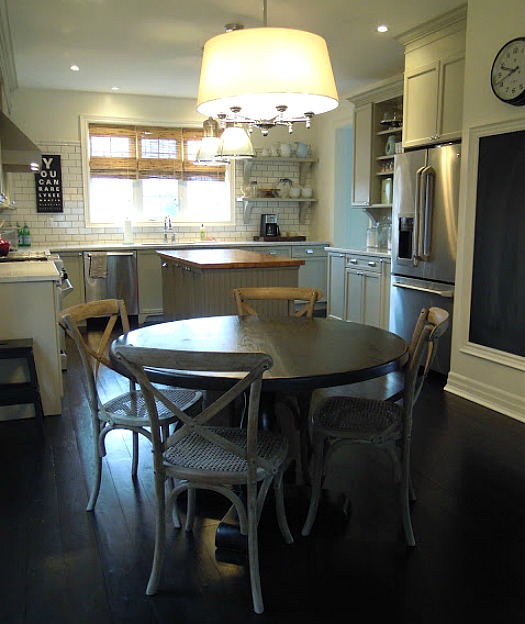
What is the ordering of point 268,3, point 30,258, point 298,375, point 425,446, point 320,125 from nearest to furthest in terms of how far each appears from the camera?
point 298,375 < point 425,446 < point 268,3 < point 30,258 < point 320,125

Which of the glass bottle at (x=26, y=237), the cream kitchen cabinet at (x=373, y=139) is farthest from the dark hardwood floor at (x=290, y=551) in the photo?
the glass bottle at (x=26, y=237)

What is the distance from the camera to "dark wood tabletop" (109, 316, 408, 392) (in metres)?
1.96

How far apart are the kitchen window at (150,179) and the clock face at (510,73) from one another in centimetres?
439

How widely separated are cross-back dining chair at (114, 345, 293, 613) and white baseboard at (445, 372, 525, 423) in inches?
85.9

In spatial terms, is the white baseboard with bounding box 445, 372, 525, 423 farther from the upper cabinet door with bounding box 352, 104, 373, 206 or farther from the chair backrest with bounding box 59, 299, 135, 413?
the upper cabinet door with bounding box 352, 104, 373, 206

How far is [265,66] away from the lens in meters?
2.58

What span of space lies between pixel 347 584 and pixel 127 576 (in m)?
0.75

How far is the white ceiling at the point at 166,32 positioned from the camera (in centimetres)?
418

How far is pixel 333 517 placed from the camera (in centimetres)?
238

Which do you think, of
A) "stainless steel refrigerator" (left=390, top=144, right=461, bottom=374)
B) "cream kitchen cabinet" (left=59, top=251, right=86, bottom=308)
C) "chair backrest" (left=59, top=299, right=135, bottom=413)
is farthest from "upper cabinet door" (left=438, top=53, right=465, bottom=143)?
"cream kitchen cabinet" (left=59, top=251, right=86, bottom=308)

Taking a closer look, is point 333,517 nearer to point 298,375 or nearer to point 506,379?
point 298,375

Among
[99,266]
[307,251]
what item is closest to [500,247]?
[307,251]

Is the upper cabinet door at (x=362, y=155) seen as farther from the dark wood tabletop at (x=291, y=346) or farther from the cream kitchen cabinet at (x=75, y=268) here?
the dark wood tabletop at (x=291, y=346)

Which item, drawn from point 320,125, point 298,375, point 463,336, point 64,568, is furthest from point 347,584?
point 320,125
